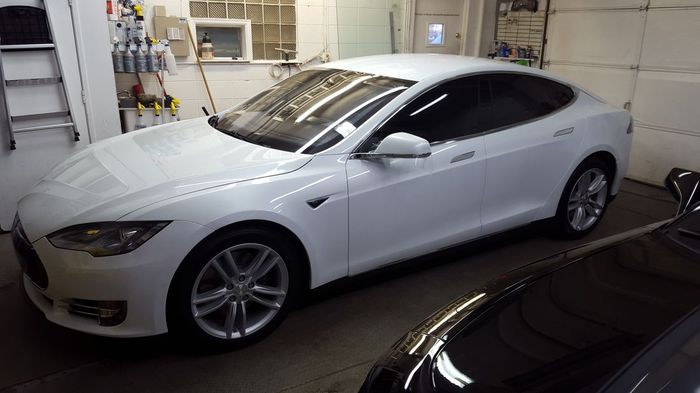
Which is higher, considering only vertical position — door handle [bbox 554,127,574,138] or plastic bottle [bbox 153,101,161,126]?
door handle [bbox 554,127,574,138]

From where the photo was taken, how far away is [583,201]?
13.1 ft

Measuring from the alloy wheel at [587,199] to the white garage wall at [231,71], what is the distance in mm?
3989

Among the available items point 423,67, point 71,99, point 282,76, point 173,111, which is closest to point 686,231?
point 423,67

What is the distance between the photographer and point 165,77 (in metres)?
6.20

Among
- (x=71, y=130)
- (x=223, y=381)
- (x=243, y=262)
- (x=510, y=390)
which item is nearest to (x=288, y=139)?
(x=243, y=262)

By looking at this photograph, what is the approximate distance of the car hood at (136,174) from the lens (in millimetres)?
2348

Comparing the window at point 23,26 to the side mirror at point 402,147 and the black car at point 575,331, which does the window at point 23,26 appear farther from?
the black car at point 575,331

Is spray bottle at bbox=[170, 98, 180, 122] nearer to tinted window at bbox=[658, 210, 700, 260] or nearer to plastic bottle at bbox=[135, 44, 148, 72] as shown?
plastic bottle at bbox=[135, 44, 148, 72]

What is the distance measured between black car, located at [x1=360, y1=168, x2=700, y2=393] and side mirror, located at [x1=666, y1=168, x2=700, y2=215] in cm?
41

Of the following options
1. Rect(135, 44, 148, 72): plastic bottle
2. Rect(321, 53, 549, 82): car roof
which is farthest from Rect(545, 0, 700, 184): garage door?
Rect(135, 44, 148, 72): plastic bottle

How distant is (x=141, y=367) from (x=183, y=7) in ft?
15.5

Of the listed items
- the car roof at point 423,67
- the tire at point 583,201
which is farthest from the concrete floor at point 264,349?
the car roof at point 423,67

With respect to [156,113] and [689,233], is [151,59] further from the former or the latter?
[689,233]

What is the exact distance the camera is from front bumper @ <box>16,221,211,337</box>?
2217 millimetres
